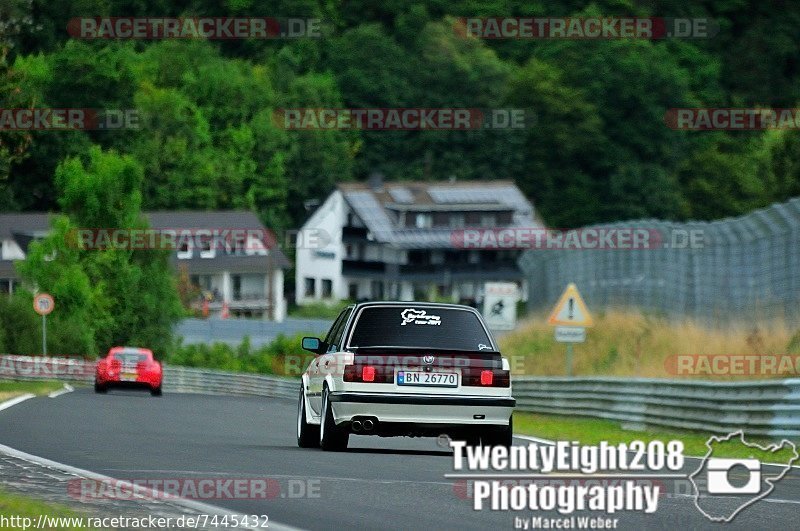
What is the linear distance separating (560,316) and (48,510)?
19.2 meters

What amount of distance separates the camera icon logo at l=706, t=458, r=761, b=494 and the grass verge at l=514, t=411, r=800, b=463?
1.49 meters

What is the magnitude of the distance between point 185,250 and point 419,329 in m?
110

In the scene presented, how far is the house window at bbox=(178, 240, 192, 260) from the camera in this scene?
123062mm

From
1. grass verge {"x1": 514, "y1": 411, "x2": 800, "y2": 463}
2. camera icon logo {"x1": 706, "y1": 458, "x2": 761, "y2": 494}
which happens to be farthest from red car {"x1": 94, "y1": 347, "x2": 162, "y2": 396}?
camera icon logo {"x1": 706, "y1": 458, "x2": 761, "y2": 494}

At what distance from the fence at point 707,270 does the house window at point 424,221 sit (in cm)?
8493

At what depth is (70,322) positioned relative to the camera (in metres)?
74.4

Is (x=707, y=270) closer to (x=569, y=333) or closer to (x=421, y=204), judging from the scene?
(x=569, y=333)

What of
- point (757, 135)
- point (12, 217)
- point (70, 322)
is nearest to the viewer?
point (70, 322)

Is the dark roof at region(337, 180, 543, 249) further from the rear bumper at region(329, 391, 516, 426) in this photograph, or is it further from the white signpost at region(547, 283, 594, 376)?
the rear bumper at region(329, 391, 516, 426)

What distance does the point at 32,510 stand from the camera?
38.5 feet

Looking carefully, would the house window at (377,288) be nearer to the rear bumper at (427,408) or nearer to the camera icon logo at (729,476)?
the camera icon logo at (729,476)

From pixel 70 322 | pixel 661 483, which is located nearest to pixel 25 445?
pixel 661 483

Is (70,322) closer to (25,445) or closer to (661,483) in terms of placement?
(25,445)

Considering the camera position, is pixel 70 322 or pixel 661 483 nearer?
pixel 661 483
